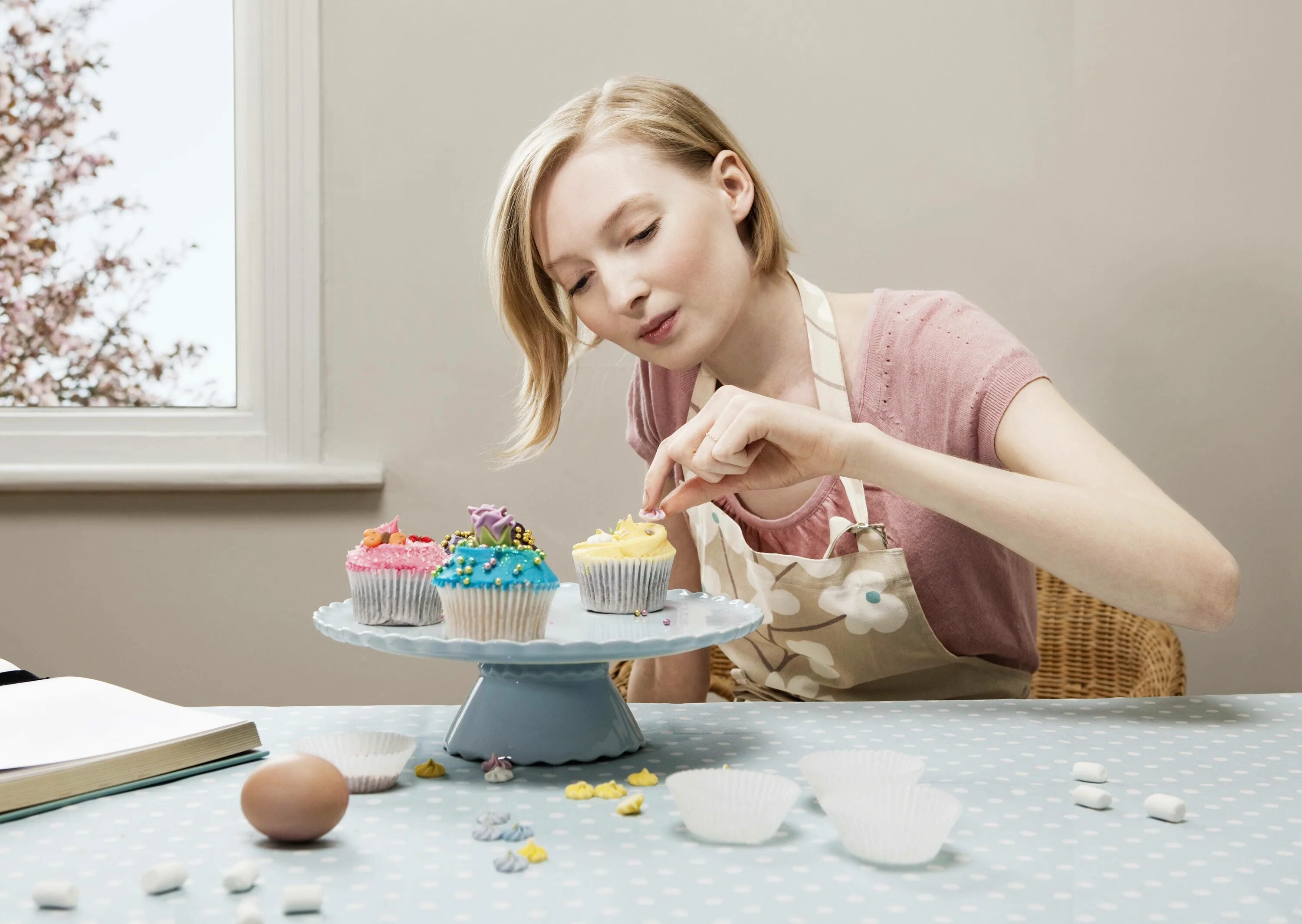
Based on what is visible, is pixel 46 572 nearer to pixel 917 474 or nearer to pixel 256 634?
pixel 256 634

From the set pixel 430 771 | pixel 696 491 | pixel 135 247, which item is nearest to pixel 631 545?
pixel 696 491

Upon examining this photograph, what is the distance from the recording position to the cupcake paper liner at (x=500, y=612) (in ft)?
3.51

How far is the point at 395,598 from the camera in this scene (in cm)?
130

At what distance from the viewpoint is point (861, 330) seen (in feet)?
4.71

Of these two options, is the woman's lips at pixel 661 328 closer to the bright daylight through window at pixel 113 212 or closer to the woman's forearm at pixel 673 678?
the woman's forearm at pixel 673 678

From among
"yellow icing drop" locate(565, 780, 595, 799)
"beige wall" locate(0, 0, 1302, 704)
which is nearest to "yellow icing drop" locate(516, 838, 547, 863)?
"yellow icing drop" locate(565, 780, 595, 799)

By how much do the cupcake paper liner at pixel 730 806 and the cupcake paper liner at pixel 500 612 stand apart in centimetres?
33

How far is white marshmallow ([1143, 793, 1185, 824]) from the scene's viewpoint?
79 cm

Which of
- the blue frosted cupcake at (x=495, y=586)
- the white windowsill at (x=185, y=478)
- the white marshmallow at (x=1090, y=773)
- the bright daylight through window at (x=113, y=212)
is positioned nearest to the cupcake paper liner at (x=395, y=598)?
the blue frosted cupcake at (x=495, y=586)

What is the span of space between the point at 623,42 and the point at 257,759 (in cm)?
173

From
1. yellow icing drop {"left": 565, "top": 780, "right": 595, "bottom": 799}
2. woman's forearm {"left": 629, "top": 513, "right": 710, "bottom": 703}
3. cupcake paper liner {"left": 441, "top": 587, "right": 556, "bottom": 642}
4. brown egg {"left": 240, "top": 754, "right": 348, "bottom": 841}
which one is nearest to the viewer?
brown egg {"left": 240, "top": 754, "right": 348, "bottom": 841}

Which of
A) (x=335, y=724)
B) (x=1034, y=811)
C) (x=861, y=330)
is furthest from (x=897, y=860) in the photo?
(x=861, y=330)

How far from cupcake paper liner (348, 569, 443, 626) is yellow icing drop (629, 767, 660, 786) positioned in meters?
0.43

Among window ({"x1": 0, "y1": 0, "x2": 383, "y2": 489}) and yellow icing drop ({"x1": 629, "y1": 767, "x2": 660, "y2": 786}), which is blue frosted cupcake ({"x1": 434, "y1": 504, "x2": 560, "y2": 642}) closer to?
yellow icing drop ({"x1": 629, "y1": 767, "x2": 660, "y2": 786})
